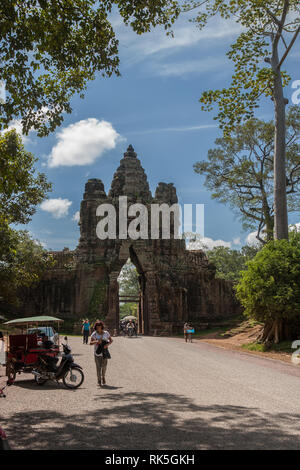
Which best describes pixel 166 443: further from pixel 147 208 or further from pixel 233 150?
pixel 147 208

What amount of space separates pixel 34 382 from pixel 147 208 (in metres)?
29.6

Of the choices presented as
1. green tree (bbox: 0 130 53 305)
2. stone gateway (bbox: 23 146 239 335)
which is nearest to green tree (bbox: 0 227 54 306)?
green tree (bbox: 0 130 53 305)

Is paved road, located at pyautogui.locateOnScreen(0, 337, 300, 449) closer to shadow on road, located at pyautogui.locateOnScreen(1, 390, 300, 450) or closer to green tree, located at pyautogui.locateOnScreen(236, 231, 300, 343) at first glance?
shadow on road, located at pyautogui.locateOnScreen(1, 390, 300, 450)

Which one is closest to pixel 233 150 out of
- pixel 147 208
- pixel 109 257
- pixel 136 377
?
pixel 147 208

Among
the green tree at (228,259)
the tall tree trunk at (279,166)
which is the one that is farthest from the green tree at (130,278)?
the tall tree trunk at (279,166)

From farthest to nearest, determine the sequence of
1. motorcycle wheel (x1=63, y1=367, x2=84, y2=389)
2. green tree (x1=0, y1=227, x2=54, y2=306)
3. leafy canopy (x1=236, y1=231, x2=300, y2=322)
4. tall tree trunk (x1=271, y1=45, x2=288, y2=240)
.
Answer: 1. tall tree trunk (x1=271, y1=45, x2=288, y2=240)
2. green tree (x1=0, y1=227, x2=54, y2=306)
3. leafy canopy (x1=236, y1=231, x2=300, y2=322)
4. motorcycle wheel (x1=63, y1=367, x2=84, y2=389)

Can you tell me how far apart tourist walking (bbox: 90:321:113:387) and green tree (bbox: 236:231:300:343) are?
31.8 ft

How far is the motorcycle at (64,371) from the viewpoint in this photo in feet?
33.0

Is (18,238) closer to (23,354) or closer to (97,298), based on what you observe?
(23,354)

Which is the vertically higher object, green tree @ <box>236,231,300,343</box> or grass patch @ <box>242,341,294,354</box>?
green tree @ <box>236,231,300,343</box>

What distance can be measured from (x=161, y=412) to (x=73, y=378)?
3.67 meters

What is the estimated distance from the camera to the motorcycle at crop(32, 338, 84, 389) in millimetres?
10047

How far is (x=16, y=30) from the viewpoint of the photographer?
8.78 m

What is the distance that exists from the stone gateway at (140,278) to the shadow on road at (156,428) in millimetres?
27965
